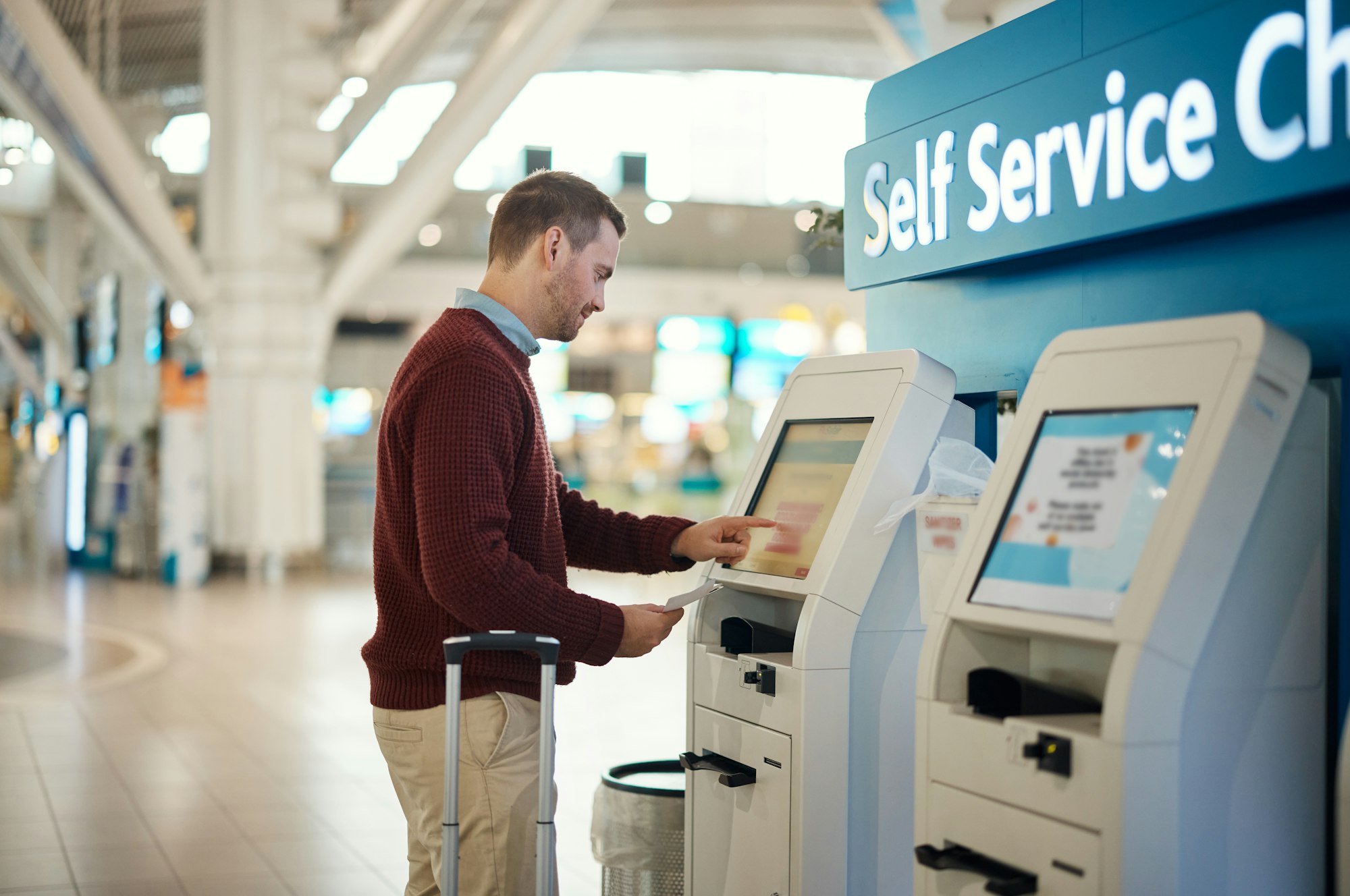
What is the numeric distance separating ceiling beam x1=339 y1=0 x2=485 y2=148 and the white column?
317mm

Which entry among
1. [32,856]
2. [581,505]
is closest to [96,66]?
[32,856]

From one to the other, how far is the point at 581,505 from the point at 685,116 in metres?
17.2

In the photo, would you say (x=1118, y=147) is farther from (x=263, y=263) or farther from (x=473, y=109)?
(x=263, y=263)

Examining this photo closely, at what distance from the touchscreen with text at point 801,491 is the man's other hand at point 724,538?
0.02 meters

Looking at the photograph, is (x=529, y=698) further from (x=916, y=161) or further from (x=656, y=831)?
(x=916, y=161)

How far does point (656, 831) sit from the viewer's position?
104 inches

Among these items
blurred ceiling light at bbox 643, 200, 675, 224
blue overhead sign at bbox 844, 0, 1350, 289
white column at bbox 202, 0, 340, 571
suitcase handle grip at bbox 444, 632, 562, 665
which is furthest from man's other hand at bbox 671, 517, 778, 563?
blurred ceiling light at bbox 643, 200, 675, 224

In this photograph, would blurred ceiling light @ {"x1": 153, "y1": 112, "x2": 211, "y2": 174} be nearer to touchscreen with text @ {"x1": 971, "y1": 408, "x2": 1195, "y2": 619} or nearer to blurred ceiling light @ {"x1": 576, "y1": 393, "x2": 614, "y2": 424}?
blurred ceiling light @ {"x1": 576, "y1": 393, "x2": 614, "y2": 424}

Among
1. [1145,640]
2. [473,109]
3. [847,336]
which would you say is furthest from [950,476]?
[847,336]

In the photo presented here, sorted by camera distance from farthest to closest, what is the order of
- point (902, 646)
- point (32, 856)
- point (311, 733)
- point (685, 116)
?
point (685, 116)
point (311, 733)
point (32, 856)
point (902, 646)

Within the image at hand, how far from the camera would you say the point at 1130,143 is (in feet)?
6.61

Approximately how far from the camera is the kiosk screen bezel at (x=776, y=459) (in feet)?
7.45

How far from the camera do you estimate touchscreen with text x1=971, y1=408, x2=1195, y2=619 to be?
1.68 metres

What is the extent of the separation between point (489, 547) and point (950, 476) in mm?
825
